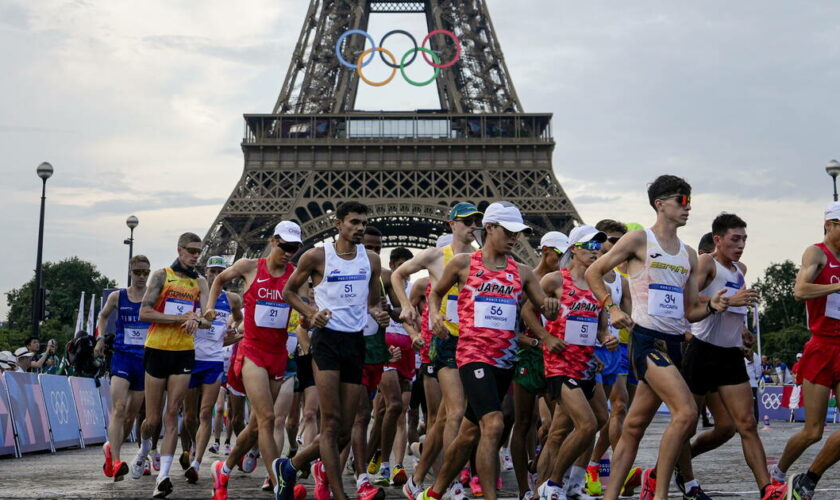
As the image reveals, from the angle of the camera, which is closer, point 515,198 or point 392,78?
point 515,198

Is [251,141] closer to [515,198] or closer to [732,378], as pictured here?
[515,198]

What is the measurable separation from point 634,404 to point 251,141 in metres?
51.1

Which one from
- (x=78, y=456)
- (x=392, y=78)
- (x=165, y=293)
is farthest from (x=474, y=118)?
(x=165, y=293)

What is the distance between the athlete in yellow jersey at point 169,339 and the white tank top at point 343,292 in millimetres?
2174

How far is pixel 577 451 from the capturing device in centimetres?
768

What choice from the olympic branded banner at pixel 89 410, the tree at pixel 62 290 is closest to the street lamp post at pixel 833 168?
the olympic branded banner at pixel 89 410

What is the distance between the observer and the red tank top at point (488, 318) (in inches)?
292

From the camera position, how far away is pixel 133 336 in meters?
11.7

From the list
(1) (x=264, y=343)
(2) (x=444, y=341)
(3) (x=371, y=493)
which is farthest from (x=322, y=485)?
(2) (x=444, y=341)

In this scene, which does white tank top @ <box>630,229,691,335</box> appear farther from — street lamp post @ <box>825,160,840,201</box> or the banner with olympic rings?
the banner with olympic rings

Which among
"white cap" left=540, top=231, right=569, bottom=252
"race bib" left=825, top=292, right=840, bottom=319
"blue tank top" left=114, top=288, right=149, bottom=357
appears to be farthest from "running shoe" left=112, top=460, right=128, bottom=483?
"race bib" left=825, top=292, right=840, bottom=319

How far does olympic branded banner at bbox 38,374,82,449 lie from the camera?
16.5 meters

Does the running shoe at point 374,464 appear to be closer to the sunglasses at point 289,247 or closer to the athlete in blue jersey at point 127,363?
the athlete in blue jersey at point 127,363

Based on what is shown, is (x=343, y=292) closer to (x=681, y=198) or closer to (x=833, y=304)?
(x=681, y=198)
